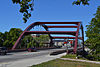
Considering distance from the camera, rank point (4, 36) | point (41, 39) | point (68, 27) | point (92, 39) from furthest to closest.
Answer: point (41, 39) < point (68, 27) < point (4, 36) < point (92, 39)

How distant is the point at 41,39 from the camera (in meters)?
125

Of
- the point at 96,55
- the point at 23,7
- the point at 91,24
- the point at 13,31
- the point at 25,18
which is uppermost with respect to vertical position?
the point at 13,31

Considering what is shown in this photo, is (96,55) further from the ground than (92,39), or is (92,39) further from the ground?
(92,39)

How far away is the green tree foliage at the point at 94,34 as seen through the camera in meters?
26.8

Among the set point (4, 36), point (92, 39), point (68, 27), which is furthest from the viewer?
point (68, 27)

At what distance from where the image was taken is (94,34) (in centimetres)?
2692

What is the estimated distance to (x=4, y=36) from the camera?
90.9 metres

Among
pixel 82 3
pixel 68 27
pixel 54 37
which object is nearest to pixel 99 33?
pixel 82 3

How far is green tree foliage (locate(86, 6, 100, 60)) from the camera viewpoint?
2681cm

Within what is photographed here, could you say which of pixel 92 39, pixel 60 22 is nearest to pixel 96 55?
pixel 92 39

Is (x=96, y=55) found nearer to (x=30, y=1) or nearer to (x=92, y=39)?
(x=92, y=39)

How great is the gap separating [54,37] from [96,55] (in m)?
97.8

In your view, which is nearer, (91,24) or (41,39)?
(91,24)

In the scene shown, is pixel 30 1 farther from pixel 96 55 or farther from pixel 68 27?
pixel 68 27
